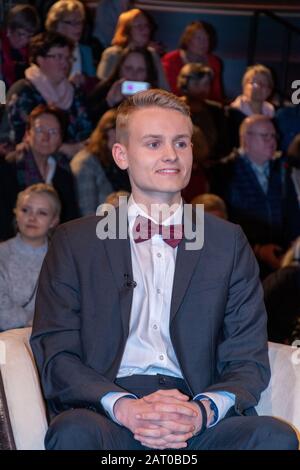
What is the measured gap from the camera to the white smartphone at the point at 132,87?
563 centimetres

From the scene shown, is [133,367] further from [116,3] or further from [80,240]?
[116,3]

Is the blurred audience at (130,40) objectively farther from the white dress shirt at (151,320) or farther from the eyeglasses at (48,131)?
the white dress shirt at (151,320)

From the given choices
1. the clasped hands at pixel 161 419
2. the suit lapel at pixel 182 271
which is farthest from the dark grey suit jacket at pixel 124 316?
the clasped hands at pixel 161 419

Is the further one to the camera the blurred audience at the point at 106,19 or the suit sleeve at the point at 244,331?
the blurred audience at the point at 106,19

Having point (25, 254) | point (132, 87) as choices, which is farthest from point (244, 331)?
point (132, 87)

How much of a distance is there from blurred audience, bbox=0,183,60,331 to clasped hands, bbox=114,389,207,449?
1.65m

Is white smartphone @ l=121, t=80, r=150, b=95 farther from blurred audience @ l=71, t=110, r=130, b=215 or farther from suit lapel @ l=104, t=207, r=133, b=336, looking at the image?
suit lapel @ l=104, t=207, r=133, b=336

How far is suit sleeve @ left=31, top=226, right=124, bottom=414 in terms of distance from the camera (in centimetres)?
268

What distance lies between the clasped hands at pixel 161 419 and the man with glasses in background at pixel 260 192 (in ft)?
9.77

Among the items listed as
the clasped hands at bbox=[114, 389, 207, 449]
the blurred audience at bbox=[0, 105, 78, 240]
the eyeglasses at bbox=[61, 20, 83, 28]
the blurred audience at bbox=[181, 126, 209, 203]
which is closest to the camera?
the clasped hands at bbox=[114, 389, 207, 449]

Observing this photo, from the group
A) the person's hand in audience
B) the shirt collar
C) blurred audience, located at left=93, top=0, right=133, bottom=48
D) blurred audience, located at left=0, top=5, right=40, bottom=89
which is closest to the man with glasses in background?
the person's hand in audience

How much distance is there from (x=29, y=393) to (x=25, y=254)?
5.50 ft

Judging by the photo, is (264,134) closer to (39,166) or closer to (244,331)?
(39,166)
